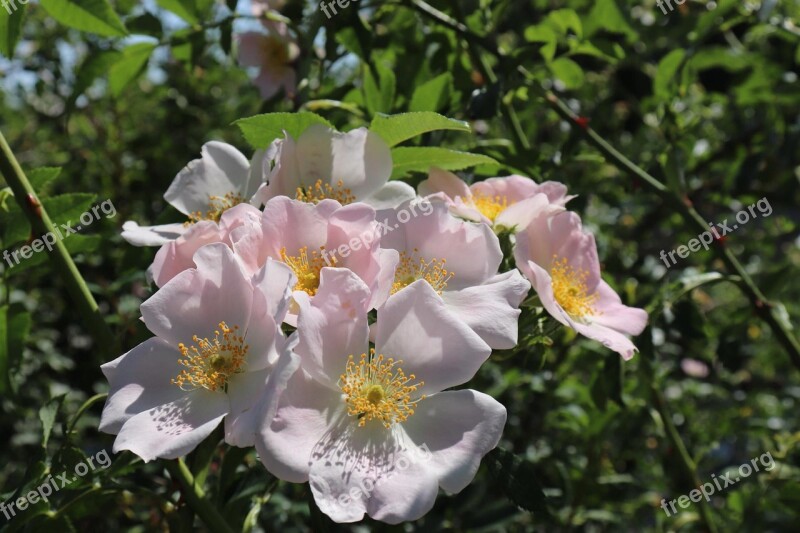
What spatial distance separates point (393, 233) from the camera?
46.1 inches

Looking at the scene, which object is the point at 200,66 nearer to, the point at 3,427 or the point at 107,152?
the point at 107,152

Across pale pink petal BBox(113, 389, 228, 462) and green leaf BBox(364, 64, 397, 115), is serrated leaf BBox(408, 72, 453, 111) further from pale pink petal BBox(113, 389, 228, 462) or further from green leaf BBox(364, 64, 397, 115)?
pale pink petal BBox(113, 389, 228, 462)

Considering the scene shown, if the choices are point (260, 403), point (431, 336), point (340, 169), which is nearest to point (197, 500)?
point (260, 403)

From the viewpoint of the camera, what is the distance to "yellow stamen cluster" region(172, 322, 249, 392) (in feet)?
3.40

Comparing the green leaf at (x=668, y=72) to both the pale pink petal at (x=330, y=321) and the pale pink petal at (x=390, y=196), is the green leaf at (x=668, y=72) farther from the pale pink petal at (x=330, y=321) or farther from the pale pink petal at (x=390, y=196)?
the pale pink petal at (x=330, y=321)

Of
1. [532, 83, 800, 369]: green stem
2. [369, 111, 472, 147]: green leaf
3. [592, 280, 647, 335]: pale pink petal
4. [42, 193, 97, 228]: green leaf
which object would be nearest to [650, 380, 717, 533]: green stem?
[532, 83, 800, 369]: green stem

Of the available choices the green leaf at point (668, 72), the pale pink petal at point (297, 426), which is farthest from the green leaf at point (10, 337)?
the green leaf at point (668, 72)

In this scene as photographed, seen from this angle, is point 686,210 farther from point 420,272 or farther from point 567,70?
point 420,272

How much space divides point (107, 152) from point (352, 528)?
66.1 inches

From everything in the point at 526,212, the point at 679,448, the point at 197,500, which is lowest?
the point at 679,448

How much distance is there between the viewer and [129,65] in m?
1.75

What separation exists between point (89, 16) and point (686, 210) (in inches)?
51.4

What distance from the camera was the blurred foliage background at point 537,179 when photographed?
1487 millimetres

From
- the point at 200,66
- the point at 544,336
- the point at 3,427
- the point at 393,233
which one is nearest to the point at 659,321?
A: the point at 544,336
